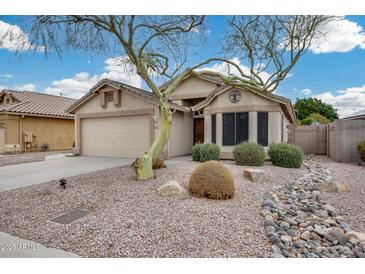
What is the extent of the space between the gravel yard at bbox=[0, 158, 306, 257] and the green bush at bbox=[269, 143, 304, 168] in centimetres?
358

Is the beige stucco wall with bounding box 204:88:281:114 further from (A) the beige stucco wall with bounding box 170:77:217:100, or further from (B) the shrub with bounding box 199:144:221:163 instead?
(A) the beige stucco wall with bounding box 170:77:217:100

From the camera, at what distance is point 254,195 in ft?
16.5

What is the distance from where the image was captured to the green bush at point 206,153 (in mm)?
9531

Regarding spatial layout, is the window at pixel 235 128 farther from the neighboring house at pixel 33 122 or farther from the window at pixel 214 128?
the neighboring house at pixel 33 122

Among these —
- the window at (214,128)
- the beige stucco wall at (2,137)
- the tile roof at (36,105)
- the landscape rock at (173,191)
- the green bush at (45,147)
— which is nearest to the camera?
the landscape rock at (173,191)

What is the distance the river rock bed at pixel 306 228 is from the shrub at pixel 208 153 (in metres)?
4.27

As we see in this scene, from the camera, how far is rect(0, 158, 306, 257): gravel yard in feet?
9.46

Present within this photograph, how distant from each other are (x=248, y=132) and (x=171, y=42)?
17.0 feet

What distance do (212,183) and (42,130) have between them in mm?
16390

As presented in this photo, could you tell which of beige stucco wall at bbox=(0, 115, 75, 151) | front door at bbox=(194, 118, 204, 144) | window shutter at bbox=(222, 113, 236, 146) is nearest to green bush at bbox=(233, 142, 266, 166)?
window shutter at bbox=(222, 113, 236, 146)

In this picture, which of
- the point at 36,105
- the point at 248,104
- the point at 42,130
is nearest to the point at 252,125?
the point at 248,104

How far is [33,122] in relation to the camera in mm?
16078

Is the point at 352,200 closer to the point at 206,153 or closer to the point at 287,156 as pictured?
the point at 287,156

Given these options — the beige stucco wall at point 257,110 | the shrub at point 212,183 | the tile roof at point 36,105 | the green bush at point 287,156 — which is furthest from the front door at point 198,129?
the tile roof at point 36,105
